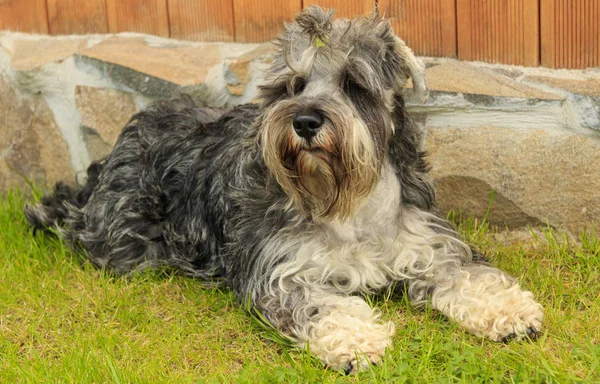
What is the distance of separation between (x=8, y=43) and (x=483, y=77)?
2.90 m

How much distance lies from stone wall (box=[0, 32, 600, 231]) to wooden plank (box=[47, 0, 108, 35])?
7 cm

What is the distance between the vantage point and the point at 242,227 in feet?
13.5

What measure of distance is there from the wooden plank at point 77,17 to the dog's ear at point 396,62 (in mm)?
2236

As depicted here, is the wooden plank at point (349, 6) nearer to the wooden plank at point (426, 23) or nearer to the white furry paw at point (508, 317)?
the wooden plank at point (426, 23)

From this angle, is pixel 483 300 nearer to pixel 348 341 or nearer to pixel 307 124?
pixel 348 341

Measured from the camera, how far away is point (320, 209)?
3.77 metres

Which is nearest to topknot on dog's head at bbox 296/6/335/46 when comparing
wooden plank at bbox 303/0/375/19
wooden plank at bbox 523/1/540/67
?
wooden plank at bbox 303/0/375/19

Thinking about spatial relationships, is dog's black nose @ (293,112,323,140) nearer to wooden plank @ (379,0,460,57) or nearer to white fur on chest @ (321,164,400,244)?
white fur on chest @ (321,164,400,244)

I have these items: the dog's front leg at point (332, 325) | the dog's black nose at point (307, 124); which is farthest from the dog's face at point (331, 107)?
the dog's front leg at point (332, 325)

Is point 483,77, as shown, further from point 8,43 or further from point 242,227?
point 8,43

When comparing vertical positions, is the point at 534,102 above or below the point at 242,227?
above

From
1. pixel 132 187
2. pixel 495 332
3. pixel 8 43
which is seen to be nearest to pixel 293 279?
pixel 495 332

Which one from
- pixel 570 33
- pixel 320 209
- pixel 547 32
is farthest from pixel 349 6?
pixel 320 209

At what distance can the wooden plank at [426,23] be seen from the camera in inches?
178
